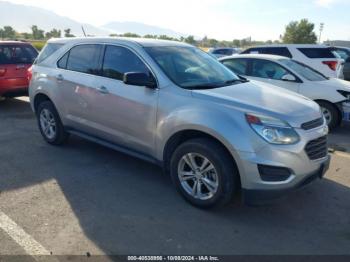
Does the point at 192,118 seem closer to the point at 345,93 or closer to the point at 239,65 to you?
the point at 345,93

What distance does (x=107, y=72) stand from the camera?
4742 mm

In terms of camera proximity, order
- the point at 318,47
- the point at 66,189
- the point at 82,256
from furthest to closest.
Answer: the point at 318,47 → the point at 66,189 → the point at 82,256

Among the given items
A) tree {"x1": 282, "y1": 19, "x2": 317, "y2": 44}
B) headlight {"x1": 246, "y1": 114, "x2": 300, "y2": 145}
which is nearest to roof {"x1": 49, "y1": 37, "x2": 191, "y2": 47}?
headlight {"x1": 246, "y1": 114, "x2": 300, "y2": 145}

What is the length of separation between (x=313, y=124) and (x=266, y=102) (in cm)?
53

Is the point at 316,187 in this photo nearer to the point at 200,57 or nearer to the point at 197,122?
the point at 197,122

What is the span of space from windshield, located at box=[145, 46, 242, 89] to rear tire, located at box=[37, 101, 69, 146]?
2.14 metres

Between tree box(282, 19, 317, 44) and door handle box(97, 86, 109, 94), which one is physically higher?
tree box(282, 19, 317, 44)

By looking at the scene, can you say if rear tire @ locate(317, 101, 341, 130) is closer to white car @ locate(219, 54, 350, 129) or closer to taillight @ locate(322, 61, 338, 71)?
white car @ locate(219, 54, 350, 129)

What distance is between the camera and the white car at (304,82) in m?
7.05

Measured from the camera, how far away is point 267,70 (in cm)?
767

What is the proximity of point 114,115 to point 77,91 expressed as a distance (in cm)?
87

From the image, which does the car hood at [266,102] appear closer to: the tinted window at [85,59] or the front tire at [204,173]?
the front tire at [204,173]

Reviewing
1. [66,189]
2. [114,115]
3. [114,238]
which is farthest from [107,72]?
[114,238]

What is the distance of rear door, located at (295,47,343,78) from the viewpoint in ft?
33.5
